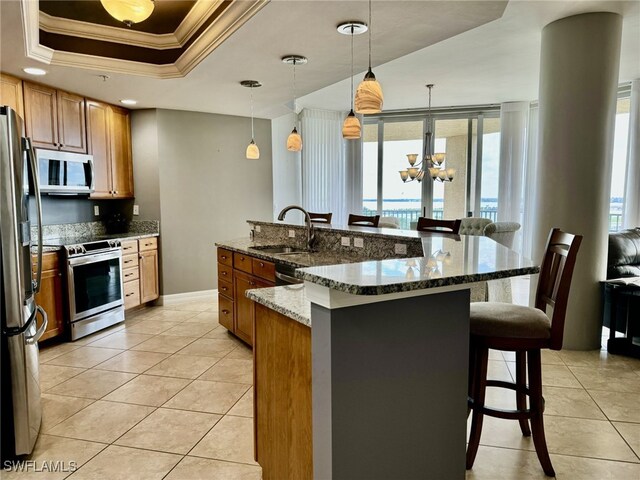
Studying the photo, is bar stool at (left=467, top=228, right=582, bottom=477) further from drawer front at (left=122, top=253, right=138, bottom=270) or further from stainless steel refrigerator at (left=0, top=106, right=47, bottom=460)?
drawer front at (left=122, top=253, right=138, bottom=270)

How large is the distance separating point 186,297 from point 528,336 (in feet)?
15.6

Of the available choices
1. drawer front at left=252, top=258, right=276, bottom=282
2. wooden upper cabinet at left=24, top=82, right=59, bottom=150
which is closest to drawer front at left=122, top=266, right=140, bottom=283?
wooden upper cabinet at left=24, top=82, right=59, bottom=150

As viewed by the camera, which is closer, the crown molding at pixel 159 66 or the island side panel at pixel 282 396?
the island side panel at pixel 282 396

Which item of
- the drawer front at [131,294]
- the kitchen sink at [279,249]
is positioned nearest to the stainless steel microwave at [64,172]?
the drawer front at [131,294]

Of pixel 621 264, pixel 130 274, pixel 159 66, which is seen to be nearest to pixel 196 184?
pixel 130 274

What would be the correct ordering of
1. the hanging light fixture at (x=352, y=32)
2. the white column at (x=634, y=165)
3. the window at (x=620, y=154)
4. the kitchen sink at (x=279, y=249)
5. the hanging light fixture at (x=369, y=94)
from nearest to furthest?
the hanging light fixture at (x=369, y=94), the hanging light fixture at (x=352, y=32), the kitchen sink at (x=279, y=249), the white column at (x=634, y=165), the window at (x=620, y=154)

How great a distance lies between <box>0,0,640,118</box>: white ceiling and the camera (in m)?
2.73

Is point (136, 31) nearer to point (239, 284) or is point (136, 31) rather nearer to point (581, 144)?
point (239, 284)

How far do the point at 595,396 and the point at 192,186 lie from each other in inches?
192

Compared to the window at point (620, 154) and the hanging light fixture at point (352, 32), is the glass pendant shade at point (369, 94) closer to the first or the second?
the hanging light fixture at point (352, 32)

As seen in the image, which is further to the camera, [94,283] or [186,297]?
[186,297]

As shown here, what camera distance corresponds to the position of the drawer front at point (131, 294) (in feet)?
16.1

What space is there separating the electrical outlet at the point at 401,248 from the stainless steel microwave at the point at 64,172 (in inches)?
139

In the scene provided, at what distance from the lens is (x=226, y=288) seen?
416 centimetres
